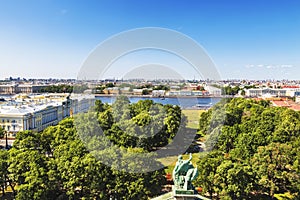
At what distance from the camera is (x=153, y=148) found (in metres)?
28.1

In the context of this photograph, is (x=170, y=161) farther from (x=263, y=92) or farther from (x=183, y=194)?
(x=263, y=92)

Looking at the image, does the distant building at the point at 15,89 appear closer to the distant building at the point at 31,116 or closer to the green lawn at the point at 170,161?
the distant building at the point at 31,116

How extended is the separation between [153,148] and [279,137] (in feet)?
37.3

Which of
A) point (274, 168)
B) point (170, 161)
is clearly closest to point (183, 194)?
point (274, 168)

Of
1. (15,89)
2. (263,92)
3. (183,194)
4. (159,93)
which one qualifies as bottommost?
(15,89)

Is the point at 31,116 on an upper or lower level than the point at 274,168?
upper

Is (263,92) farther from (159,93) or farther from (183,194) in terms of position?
(183,194)

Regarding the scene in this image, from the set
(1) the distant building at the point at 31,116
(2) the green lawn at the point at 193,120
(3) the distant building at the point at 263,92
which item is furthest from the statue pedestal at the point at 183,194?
(3) the distant building at the point at 263,92

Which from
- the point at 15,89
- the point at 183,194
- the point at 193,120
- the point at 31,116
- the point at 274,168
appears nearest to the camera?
the point at 183,194

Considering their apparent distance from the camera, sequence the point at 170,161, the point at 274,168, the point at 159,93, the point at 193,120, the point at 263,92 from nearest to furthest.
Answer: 1. the point at 274,168
2. the point at 170,161
3. the point at 193,120
4. the point at 159,93
5. the point at 263,92

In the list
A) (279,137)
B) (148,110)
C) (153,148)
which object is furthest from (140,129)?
(279,137)

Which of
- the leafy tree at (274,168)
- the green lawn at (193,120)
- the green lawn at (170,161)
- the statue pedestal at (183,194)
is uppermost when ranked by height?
the statue pedestal at (183,194)

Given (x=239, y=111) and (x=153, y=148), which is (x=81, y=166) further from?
(x=239, y=111)

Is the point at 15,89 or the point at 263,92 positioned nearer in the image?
the point at 263,92
